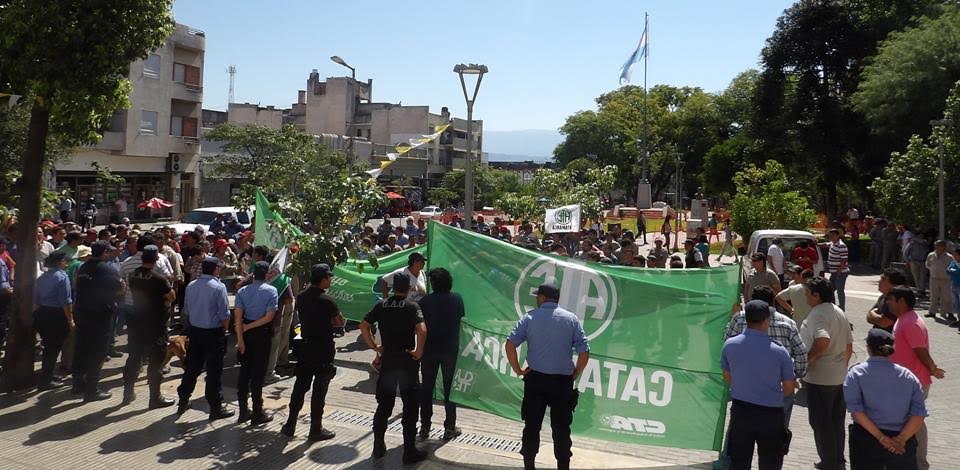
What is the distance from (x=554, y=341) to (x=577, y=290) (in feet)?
3.88

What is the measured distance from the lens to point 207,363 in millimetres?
8461

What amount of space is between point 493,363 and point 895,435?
3.55 m

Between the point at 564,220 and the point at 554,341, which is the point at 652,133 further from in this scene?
the point at 554,341

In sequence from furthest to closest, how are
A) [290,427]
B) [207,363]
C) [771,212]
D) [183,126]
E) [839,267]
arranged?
[183,126] → [771,212] → [839,267] → [207,363] → [290,427]

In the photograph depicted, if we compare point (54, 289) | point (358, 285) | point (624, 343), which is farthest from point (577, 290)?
point (54, 289)

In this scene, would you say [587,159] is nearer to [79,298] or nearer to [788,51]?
[788,51]

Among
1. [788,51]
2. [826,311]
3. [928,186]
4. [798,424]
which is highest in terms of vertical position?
[788,51]

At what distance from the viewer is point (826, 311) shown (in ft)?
22.3

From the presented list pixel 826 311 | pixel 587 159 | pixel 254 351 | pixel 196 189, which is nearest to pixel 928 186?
pixel 826 311

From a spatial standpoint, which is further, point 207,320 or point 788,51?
point 788,51

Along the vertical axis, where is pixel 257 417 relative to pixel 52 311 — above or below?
below

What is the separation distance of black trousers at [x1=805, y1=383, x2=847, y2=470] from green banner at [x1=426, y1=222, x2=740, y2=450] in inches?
30.0

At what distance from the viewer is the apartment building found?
1576 inches

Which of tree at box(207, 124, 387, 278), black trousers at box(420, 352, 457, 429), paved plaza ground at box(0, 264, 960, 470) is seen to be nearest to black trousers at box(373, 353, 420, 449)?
paved plaza ground at box(0, 264, 960, 470)
